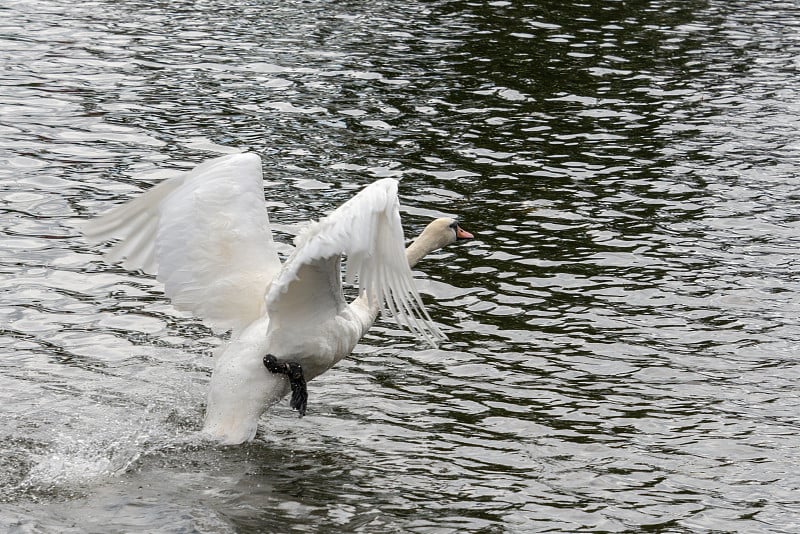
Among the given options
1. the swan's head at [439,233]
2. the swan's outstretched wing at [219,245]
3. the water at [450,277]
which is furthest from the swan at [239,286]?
the swan's head at [439,233]

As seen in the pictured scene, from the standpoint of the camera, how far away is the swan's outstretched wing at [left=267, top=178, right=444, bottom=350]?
267 inches

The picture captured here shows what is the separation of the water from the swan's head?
0.68 metres

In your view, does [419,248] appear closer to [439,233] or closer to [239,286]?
[439,233]

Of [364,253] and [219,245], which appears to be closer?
[364,253]

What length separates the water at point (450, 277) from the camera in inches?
282

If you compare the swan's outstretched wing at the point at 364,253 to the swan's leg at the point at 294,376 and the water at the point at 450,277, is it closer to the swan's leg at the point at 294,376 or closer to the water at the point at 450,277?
the swan's leg at the point at 294,376

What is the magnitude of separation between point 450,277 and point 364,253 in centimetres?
379

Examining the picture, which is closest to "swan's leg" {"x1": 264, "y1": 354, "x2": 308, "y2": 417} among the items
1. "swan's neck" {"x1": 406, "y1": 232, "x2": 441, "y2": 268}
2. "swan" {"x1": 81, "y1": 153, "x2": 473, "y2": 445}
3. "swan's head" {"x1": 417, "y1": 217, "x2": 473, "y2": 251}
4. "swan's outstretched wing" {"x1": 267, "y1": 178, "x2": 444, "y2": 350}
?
"swan" {"x1": 81, "y1": 153, "x2": 473, "y2": 445}

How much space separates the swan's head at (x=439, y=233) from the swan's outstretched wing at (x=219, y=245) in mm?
1410

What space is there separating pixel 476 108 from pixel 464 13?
5.38 meters

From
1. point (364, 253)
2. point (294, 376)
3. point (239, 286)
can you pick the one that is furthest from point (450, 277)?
point (364, 253)

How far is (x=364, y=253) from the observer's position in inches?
268

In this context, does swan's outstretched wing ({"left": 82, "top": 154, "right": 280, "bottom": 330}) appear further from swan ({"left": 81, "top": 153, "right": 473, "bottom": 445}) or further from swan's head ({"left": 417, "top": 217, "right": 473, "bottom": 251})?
swan's head ({"left": 417, "top": 217, "right": 473, "bottom": 251})

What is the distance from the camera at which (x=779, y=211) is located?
11930 millimetres
